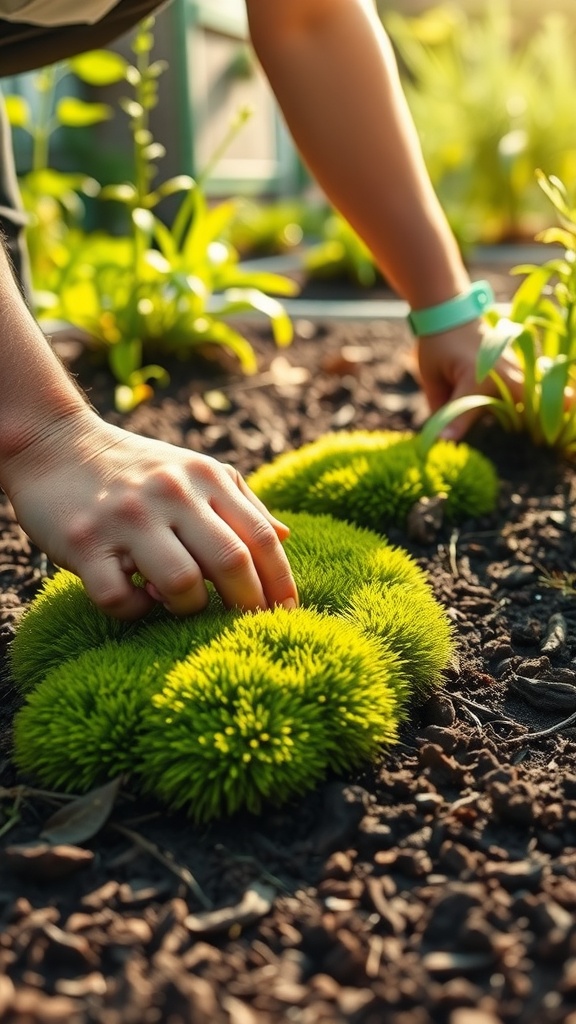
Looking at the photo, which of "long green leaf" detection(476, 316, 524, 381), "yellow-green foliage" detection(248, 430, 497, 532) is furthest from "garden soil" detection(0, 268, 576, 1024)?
"long green leaf" detection(476, 316, 524, 381)

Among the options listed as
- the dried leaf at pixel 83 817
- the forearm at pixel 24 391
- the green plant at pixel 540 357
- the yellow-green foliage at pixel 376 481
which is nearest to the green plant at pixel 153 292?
the yellow-green foliage at pixel 376 481

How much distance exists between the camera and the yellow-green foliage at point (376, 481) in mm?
1979

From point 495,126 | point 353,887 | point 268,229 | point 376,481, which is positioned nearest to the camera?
point 353,887

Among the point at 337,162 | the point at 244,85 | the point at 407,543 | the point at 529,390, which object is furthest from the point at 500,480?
the point at 244,85

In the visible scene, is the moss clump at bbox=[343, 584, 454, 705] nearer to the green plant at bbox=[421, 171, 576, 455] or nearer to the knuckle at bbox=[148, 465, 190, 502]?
the knuckle at bbox=[148, 465, 190, 502]

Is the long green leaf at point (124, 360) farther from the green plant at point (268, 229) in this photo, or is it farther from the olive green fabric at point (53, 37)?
the green plant at point (268, 229)

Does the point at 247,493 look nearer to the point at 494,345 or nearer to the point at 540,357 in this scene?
the point at 494,345

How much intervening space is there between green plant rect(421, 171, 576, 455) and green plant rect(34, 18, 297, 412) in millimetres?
1046

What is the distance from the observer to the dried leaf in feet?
3.63

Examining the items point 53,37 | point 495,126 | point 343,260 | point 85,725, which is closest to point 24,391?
point 85,725

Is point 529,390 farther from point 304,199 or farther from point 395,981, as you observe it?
point 304,199

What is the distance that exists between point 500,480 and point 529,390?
8.9 inches

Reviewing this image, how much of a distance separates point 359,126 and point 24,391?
50.7 inches

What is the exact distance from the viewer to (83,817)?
1120 mm
